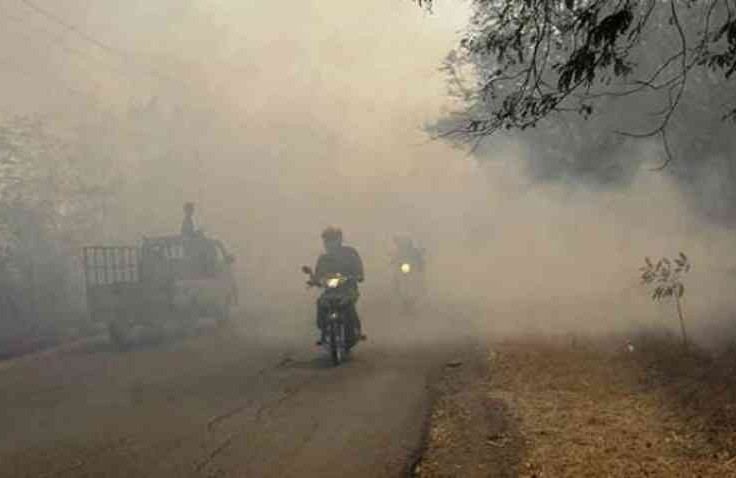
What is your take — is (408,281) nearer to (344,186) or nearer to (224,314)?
(224,314)

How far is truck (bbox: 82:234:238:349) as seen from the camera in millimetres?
16703

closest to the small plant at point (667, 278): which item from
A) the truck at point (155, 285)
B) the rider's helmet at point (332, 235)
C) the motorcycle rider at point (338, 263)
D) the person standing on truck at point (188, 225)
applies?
the motorcycle rider at point (338, 263)

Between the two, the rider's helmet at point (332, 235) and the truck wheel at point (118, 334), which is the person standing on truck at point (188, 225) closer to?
the truck wheel at point (118, 334)

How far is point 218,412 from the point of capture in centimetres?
919

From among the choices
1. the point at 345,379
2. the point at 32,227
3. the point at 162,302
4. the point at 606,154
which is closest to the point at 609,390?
the point at 345,379

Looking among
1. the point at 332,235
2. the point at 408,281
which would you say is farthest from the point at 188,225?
the point at 332,235

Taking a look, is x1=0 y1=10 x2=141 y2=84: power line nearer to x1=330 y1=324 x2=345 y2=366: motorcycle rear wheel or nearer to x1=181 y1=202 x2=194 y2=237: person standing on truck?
x1=181 y1=202 x2=194 y2=237: person standing on truck

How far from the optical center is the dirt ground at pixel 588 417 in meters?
6.88

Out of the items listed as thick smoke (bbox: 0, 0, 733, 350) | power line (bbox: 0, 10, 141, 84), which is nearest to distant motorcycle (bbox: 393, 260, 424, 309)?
thick smoke (bbox: 0, 0, 733, 350)

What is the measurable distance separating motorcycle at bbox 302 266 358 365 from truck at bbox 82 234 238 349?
488cm

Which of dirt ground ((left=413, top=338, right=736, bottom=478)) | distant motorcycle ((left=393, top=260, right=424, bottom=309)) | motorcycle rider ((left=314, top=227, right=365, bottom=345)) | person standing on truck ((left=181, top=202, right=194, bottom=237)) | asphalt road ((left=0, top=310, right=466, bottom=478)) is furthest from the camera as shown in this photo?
distant motorcycle ((left=393, top=260, right=424, bottom=309))

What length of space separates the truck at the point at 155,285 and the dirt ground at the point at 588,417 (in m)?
7.14

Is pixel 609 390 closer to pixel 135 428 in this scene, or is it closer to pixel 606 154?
pixel 135 428

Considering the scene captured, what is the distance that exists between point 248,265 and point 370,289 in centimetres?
722
